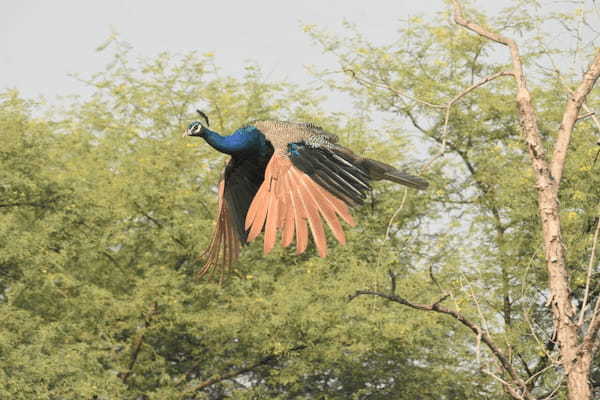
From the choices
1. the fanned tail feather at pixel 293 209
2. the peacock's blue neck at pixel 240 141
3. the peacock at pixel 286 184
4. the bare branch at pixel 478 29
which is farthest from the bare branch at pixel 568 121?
the peacock's blue neck at pixel 240 141

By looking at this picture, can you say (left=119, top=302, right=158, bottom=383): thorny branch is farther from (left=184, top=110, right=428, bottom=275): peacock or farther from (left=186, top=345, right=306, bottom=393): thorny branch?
(left=184, top=110, right=428, bottom=275): peacock

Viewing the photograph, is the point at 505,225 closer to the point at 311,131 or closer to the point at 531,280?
the point at 531,280

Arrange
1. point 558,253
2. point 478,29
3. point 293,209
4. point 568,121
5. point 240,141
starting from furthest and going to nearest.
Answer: point 240,141, point 478,29, point 568,121, point 558,253, point 293,209

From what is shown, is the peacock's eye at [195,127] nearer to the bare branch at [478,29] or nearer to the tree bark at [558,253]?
the bare branch at [478,29]

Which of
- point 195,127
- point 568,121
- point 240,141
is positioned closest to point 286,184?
point 240,141

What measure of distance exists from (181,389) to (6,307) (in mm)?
3529

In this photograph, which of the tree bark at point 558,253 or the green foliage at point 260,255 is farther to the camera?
the green foliage at point 260,255

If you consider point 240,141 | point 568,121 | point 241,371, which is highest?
point 568,121

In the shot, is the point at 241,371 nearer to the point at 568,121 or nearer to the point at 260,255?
the point at 260,255

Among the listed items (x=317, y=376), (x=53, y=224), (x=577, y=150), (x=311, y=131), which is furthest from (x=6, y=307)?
(x=577, y=150)

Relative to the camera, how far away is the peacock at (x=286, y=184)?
5.85m

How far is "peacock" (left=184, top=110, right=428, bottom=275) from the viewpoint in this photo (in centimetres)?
585

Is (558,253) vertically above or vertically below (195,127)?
below

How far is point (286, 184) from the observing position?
6.20m
